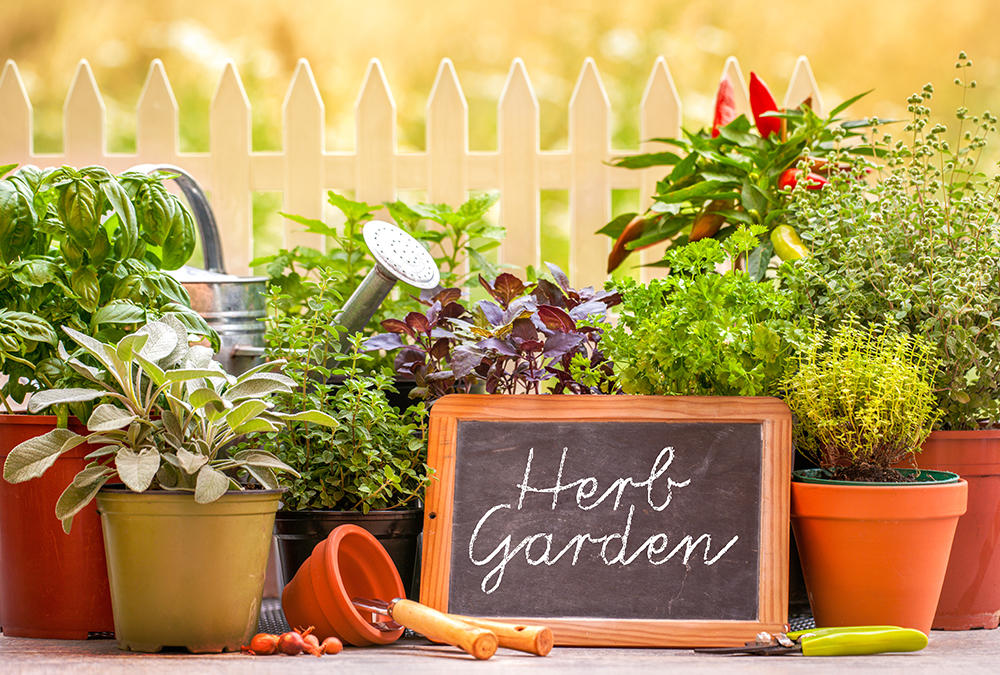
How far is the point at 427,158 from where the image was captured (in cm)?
236

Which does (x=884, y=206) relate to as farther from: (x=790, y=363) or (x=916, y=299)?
(x=790, y=363)

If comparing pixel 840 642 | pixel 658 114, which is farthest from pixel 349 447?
pixel 658 114

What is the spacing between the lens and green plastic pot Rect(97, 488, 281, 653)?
110 centimetres

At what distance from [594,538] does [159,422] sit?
1.86 ft

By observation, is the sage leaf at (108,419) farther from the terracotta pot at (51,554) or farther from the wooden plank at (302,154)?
the wooden plank at (302,154)

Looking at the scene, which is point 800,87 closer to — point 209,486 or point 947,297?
point 947,297

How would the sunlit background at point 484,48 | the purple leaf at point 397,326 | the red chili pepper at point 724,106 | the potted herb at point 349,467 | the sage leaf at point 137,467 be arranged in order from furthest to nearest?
the sunlit background at point 484,48, the red chili pepper at point 724,106, the purple leaf at point 397,326, the potted herb at point 349,467, the sage leaf at point 137,467

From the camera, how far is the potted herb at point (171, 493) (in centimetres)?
109

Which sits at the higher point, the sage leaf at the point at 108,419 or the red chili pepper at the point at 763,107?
the red chili pepper at the point at 763,107

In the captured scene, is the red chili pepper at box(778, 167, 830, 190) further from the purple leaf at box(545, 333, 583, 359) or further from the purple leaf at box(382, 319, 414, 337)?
the purple leaf at box(382, 319, 414, 337)

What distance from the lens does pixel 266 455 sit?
117 centimetres

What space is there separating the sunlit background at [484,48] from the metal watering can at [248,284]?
17.2 ft

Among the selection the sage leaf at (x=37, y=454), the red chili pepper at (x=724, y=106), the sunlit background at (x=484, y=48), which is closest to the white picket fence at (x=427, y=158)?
the red chili pepper at (x=724, y=106)

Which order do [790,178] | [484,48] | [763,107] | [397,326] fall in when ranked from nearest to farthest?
[397,326]
[790,178]
[763,107]
[484,48]
